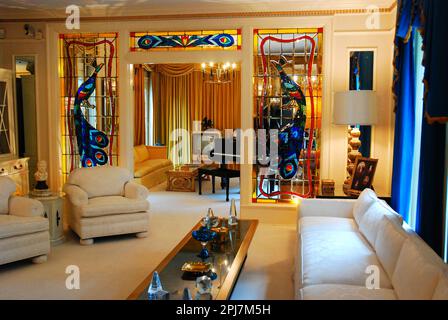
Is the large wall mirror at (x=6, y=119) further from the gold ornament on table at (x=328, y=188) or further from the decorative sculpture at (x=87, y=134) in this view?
the gold ornament on table at (x=328, y=188)

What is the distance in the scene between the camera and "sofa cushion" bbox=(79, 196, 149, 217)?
15.9 ft

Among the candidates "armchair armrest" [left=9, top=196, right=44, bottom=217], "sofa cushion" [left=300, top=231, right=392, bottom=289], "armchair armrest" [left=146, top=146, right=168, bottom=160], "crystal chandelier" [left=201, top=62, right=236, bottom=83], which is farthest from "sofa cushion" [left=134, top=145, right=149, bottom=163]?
"sofa cushion" [left=300, top=231, right=392, bottom=289]

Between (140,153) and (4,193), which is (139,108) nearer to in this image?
(140,153)

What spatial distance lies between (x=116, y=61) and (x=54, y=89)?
948 millimetres

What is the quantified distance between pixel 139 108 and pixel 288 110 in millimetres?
5066

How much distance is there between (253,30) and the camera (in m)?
5.95

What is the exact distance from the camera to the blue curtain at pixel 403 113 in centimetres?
414

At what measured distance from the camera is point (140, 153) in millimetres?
9367

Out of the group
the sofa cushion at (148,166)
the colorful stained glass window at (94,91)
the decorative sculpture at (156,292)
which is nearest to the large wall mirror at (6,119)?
the colorful stained glass window at (94,91)

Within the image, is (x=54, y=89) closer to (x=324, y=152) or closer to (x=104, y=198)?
(x=104, y=198)

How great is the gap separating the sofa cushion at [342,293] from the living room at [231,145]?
19.2 inches

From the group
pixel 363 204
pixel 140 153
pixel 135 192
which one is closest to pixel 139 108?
pixel 140 153

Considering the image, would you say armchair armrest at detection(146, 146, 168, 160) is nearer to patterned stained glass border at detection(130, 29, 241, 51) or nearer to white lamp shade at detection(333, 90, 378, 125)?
patterned stained glass border at detection(130, 29, 241, 51)
